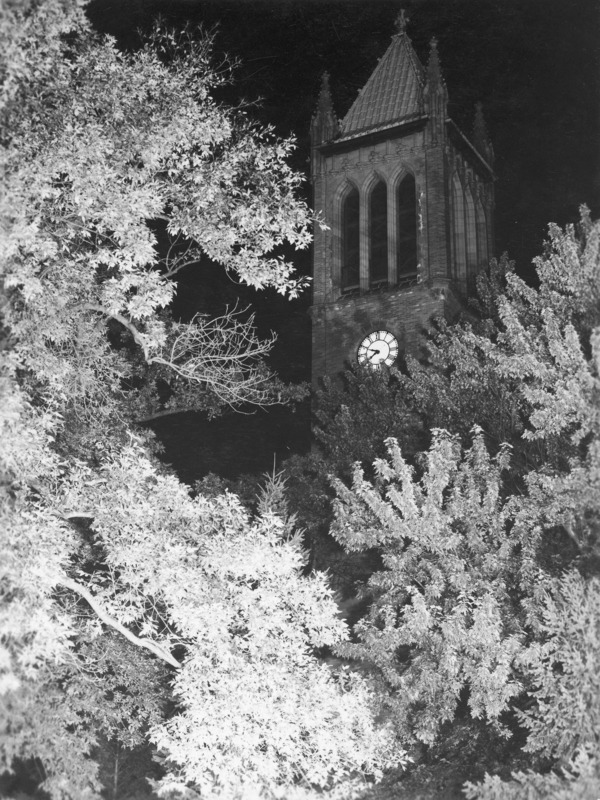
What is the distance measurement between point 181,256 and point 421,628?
768cm

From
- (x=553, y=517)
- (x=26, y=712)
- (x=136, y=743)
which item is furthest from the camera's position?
(x=136, y=743)

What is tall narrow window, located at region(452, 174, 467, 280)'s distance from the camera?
3634 centimetres

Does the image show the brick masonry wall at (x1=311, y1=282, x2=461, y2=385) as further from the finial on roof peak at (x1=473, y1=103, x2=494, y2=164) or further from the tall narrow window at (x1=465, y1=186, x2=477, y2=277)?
the finial on roof peak at (x1=473, y1=103, x2=494, y2=164)

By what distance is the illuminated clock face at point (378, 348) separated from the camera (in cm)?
3356

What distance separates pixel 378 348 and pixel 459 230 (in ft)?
21.6

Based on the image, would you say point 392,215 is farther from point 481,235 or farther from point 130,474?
point 130,474

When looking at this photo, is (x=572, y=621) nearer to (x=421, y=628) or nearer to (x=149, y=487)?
(x=421, y=628)

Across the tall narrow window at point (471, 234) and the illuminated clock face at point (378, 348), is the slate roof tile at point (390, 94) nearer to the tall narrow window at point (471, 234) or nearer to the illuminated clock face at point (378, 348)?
the tall narrow window at point (471, 234)

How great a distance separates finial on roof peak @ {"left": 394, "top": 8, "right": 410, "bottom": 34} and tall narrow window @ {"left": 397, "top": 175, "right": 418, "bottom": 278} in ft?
23.4

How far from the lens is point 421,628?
18.3 m

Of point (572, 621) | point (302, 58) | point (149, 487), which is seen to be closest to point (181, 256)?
point (149, 487)

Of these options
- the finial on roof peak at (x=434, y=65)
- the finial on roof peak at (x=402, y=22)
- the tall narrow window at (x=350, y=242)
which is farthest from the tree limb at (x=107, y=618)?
the finial on roof peak at (x=402, y=22)

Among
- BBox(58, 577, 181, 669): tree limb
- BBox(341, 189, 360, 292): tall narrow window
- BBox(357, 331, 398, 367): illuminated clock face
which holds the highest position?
BBox(341, 189, 360, 292): tall narrow window

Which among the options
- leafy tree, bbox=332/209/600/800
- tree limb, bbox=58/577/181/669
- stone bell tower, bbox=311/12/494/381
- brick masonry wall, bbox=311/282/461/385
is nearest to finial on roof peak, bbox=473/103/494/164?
stone bell tower, bbox=311/12/494/381
